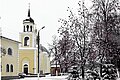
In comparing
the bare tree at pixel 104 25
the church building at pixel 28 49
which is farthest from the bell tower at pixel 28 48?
the bare tree at pixel 104 25

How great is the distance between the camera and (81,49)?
28375 millimetres

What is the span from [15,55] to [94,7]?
82.7 ft

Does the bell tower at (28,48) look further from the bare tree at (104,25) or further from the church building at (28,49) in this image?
the bare tree at (104,25)

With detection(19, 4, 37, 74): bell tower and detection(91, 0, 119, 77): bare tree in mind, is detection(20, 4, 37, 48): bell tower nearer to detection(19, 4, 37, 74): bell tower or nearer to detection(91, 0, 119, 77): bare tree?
detection(19, 4, 37, 74): bell tower

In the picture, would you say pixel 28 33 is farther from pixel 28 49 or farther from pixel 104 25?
pixel 104 25

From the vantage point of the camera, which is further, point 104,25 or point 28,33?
point 28,33

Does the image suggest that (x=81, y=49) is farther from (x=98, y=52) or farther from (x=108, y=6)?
(x=108, y=6)

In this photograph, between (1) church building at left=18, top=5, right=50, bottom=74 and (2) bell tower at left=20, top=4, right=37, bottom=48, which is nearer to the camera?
(2) bell tower at left=20, top=4, right=37, bottom=48

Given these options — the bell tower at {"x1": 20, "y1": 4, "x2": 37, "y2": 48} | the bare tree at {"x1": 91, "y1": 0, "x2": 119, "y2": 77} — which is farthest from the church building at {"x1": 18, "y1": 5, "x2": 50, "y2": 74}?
the bare tree at {"x1": 91, "y1": 0, "x2": 119, "y2": 77}

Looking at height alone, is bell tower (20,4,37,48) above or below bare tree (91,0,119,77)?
above

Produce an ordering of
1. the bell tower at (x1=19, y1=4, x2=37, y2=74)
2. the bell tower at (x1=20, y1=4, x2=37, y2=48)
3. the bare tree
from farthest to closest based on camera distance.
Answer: the bell tower at (x1=19, y1=4, x2=37, y2=74) < the bell tower at (x1=20, y1=4, x2=37, y2=48) < the bare tree

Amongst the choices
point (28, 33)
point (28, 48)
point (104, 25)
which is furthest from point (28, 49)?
point (104, 25)

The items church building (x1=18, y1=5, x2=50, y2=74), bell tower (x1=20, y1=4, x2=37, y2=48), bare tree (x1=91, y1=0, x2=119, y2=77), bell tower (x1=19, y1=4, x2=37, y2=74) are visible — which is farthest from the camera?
church building (x1=18, y1=5, x2=50, y2=74)

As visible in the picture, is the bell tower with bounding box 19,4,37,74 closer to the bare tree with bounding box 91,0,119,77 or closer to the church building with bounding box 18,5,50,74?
the church building with bounding box 18,5,50,74
